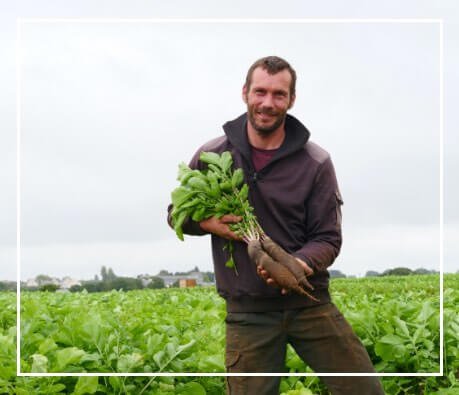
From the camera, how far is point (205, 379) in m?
4.13

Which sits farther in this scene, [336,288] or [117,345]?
[336,288]

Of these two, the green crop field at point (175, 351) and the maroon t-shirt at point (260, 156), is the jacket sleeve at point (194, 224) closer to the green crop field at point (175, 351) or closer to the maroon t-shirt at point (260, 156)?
the maroon t-shirt at point (260, 156)

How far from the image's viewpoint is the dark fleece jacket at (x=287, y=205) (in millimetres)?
2979

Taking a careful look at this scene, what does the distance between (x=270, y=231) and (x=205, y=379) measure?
55.9 inches

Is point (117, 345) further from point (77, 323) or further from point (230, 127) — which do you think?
point (230, 127)

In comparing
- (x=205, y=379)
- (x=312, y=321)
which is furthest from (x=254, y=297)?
(x=205, y=379)

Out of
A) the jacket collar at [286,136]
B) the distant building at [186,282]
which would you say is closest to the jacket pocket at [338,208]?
the jacket collar at [286,136]

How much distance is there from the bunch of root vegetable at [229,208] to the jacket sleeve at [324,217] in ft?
0.30

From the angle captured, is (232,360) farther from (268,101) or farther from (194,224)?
(268,101)

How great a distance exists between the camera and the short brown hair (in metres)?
2.94

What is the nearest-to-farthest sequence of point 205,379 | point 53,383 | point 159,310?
point 53,383 → point 205,379 → point 159,310

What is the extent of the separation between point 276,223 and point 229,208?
184mm

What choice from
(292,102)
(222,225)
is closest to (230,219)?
(222,225)

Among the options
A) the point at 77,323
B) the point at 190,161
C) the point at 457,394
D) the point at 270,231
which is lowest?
the point at 457,394
